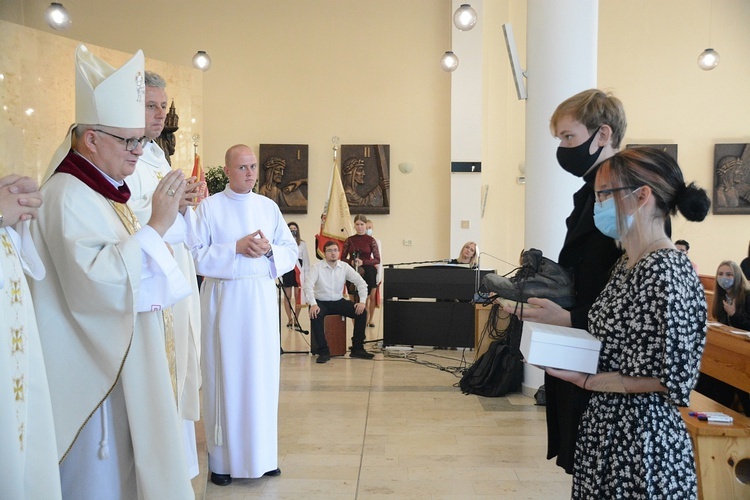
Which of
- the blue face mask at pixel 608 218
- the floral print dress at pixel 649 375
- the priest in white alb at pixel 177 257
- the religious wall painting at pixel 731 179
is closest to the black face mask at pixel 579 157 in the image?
the blue face mask at pixel 608 218

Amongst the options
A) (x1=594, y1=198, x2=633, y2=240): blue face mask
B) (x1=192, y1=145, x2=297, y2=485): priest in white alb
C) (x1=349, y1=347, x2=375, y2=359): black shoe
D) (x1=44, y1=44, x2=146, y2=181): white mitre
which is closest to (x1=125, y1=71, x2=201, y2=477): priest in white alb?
(x1=192, y1=145, x2=297, y2=485): priest in white alb

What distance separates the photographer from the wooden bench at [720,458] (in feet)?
11.8

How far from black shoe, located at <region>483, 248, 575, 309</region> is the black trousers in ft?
21.1

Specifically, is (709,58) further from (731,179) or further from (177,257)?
(177,257)

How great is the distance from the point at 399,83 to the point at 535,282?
40.4ft

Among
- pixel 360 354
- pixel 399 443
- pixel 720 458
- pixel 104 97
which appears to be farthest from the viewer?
pixel 360 354

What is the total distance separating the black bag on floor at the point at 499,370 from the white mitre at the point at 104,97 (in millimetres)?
4726

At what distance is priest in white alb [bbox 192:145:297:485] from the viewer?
14.2 feet

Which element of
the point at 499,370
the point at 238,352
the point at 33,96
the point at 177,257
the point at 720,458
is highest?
the point at 33,96

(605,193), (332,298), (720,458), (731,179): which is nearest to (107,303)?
(605,193)

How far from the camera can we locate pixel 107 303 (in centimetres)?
237

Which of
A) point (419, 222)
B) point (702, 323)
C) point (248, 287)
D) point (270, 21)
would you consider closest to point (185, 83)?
point (270, 21)

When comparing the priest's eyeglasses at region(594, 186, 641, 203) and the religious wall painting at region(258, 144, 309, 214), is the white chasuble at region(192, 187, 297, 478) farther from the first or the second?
the religious wall painting at region(258, 144, 309, 214)

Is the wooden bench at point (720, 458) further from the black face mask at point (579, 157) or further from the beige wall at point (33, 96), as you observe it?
the beige wall at point (33, 96)
